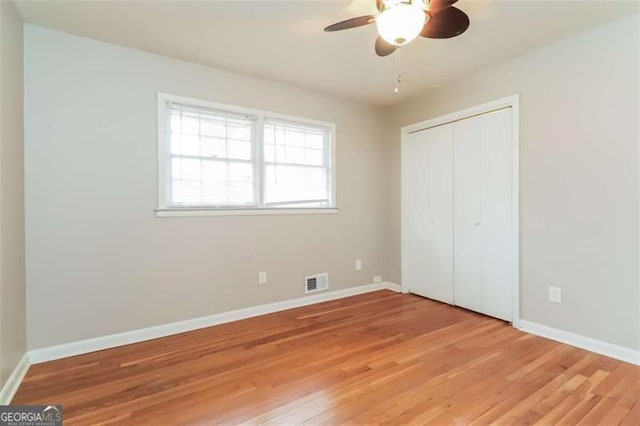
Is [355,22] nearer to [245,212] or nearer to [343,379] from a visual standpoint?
[245,212]

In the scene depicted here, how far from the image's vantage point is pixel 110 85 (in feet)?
8.28

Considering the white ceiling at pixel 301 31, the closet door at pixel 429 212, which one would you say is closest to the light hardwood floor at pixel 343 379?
the closet door at pixel 429 212

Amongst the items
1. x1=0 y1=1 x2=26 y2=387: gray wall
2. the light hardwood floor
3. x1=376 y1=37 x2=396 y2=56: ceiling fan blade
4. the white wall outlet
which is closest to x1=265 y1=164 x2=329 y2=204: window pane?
the light hardwood floor

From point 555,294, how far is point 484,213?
0.92 m

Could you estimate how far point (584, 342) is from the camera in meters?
2.42

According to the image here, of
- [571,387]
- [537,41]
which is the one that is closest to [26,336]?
[571,387]

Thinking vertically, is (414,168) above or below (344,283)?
above

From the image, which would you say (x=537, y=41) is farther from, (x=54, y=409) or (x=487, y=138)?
(x=54, y=409)

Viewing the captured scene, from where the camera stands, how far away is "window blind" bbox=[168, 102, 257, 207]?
2.83 m

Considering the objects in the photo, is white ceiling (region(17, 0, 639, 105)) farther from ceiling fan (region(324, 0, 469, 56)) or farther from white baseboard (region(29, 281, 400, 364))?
white baseboard (region(29, 281, 400, 364))

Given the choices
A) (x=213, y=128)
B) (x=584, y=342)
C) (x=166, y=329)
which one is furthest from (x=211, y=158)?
(x=584, y=342)

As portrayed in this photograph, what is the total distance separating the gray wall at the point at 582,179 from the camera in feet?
7.32

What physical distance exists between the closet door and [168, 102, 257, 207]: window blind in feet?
6.39

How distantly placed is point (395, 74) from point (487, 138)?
1108 mm
